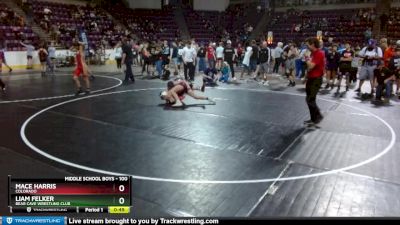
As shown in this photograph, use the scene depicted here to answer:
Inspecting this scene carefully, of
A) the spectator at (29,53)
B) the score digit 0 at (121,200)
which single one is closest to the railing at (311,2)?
the spectator at (29,53)

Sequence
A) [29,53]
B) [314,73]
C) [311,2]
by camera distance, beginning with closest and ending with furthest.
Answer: [314,73], [29,53], [311,2]

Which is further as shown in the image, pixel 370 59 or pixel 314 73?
pixel 370 59

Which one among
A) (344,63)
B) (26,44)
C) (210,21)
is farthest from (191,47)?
(210,21)

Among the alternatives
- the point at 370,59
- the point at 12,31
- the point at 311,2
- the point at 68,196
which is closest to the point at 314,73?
the point at 370,59

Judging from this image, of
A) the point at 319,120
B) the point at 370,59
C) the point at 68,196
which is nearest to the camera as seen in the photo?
the point at 68,196

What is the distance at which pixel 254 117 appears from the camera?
878cm

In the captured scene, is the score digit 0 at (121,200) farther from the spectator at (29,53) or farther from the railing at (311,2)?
the railing at (311,2)

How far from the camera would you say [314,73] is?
812 cm

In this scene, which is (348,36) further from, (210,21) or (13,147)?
(13,147)

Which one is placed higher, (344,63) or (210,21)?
(210,21)

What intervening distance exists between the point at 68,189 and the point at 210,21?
32.3 meters

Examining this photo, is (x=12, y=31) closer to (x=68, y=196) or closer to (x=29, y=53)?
(x=29, y=53)

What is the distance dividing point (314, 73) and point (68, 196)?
20.3 feet

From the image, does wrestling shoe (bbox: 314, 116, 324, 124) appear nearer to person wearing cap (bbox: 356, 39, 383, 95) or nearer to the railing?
person wearing cap (bbox: 356, 39, 383, 95)
